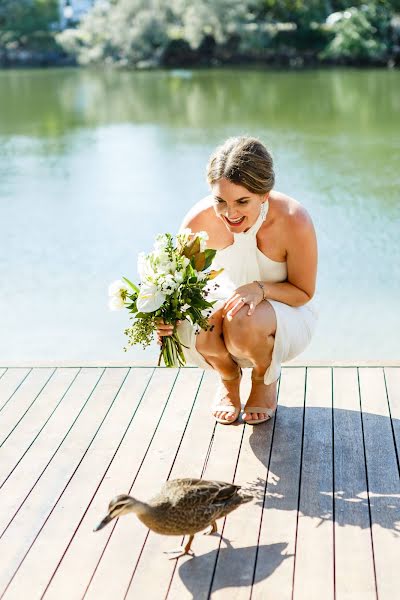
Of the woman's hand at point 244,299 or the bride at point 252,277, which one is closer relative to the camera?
the bride at point 252,277

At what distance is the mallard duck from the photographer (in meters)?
2.47

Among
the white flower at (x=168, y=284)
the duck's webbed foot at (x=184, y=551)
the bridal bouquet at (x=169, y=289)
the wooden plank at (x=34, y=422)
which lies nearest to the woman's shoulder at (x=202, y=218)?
the bridal bouquet at (x=169, y=289)

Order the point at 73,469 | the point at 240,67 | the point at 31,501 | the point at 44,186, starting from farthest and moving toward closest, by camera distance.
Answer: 1. the point at 240,67
2. the point at 44,186
3. the point at 73,469
4. the point at 31,501

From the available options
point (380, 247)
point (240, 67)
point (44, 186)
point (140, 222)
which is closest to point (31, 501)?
point (380, 247)

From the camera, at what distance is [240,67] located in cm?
2862

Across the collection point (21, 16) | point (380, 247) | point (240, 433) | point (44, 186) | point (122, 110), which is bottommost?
point (21, 16)

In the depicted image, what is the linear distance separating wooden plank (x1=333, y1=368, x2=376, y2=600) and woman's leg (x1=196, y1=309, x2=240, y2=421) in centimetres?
39

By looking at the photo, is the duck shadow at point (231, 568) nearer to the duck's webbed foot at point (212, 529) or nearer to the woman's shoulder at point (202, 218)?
the duck's webbed foot at point (212, 529)

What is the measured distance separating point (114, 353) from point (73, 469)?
89.5 inches

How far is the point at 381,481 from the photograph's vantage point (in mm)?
2920

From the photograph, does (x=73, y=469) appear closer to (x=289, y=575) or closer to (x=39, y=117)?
(x=289, y=575)

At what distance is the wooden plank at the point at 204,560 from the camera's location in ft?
7.92

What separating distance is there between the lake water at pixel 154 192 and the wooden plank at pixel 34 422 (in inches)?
54.1

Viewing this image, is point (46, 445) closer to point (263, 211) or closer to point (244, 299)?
point (244, 299)
